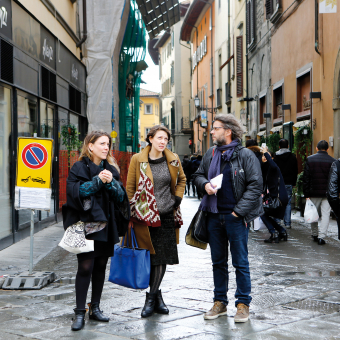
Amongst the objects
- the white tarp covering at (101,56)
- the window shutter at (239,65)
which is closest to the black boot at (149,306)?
the white tarp covering at (101,56)

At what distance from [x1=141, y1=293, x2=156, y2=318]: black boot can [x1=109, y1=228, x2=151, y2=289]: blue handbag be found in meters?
0.20

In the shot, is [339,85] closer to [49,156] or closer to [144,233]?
[49,156]

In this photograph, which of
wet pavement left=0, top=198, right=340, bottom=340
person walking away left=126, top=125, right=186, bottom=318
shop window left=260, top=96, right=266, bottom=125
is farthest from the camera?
shop window left=260, top=96, right=266, bottom=125

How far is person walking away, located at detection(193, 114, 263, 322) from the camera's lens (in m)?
4.84

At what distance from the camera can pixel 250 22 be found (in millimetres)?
22328

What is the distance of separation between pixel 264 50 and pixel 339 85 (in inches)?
311

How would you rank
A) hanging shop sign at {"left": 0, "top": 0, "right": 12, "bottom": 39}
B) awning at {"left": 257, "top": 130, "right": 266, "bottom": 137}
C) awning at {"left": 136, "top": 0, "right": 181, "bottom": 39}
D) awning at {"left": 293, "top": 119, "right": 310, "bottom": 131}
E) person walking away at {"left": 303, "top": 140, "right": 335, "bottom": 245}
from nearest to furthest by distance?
hanging shop sign at {"left": 0, "top": 0, "right": 12, "bottom": 39}, person walking away at {"left": 303, "top": 140, "right": 335, "bottom": 245}, awning at {"left": 293, "top": 119, "right": 310, "bottom": 131}, awning at {"left": 257, "top": 130, "right": 266, "bottom": 137}, awning at {"left": 136, "top": 0, "right": 181, "bottom": 39}

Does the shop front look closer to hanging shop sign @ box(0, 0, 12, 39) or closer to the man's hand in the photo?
hanging shop sign @ box(0, 0, 12, 39)

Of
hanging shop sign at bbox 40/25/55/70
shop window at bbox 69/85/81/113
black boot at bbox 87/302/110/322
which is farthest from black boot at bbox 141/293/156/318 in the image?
shop window at bbox 69/85/81/113

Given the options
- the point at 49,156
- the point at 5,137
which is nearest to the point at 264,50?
the point at 5,137

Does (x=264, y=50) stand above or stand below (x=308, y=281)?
above

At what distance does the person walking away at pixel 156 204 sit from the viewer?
198 inches

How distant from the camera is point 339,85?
12867mm

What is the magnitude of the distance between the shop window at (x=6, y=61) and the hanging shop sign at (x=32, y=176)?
2.44 metres
